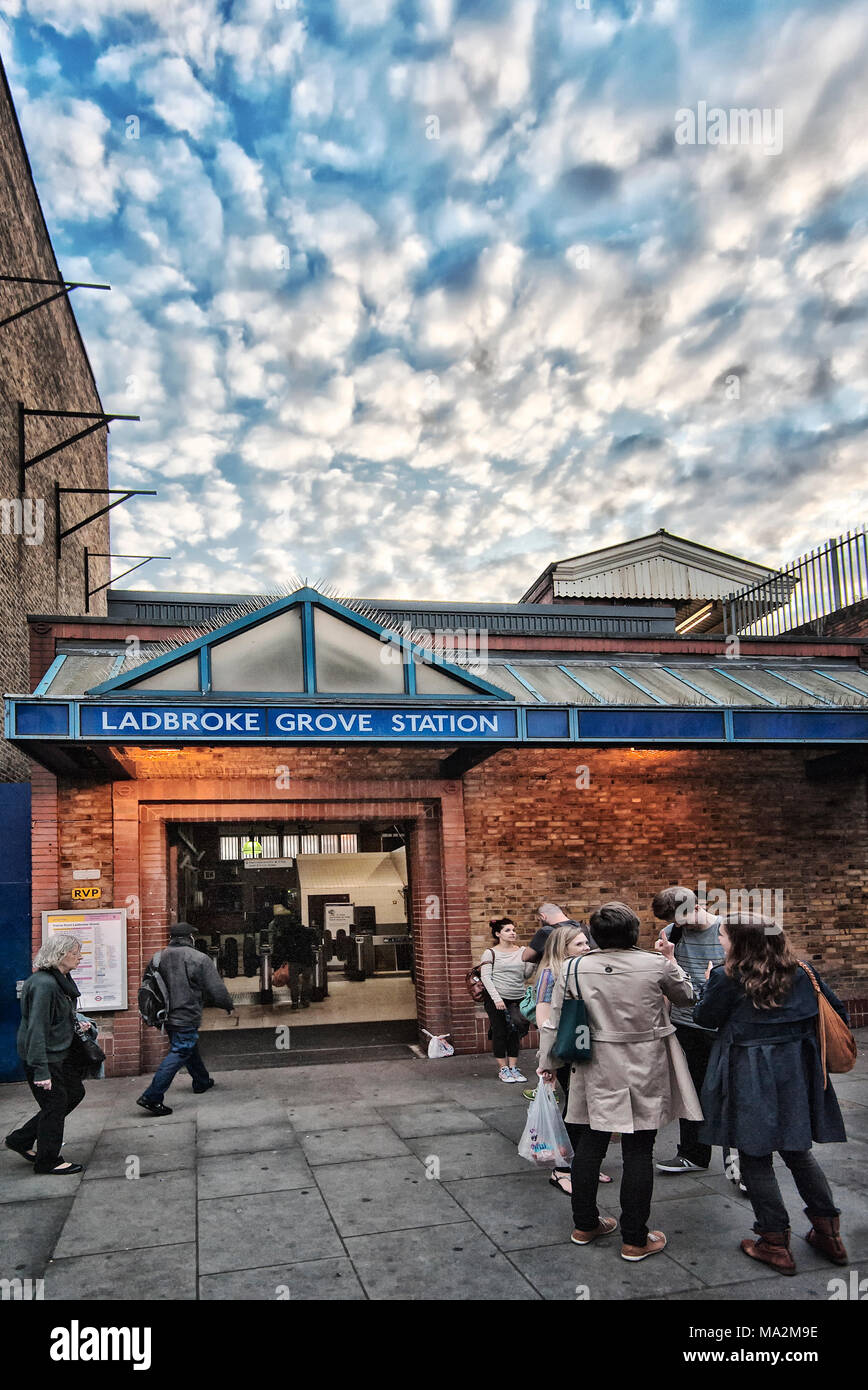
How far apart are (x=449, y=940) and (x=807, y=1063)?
612 centimetres

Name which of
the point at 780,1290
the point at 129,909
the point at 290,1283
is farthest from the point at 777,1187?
the point at 129,909

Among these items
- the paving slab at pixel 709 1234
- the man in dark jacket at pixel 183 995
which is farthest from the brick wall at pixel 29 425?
the paving slab at pixel 709 1234

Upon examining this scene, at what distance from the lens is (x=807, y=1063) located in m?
4.68

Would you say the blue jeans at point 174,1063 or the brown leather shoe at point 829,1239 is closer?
the brown leather shoe at point 829,1239

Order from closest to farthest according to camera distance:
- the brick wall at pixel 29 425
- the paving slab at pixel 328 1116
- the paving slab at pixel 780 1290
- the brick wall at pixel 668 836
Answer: the paving slab at pixel 780 1290 → the paving slab at pixel 328 1116 → the brick wall at pixel 668 836 → the brick wall at pixel 29 425

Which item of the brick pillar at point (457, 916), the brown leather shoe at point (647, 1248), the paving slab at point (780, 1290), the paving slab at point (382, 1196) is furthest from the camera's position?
the brick pillar at point (457, 916)

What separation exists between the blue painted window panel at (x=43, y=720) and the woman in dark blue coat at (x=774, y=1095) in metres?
5.67

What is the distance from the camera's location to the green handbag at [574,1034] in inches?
187

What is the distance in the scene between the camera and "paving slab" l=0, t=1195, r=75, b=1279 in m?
4.92

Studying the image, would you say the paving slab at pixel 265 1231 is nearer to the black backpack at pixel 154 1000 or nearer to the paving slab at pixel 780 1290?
the paving slab at pixel 780 1290

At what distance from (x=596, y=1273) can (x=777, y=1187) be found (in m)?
1.02

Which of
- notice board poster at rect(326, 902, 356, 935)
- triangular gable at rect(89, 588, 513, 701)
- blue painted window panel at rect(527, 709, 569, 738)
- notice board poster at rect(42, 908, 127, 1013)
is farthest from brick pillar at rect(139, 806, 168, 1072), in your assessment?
notice board poster at rect(326, 902, 356, 935)
